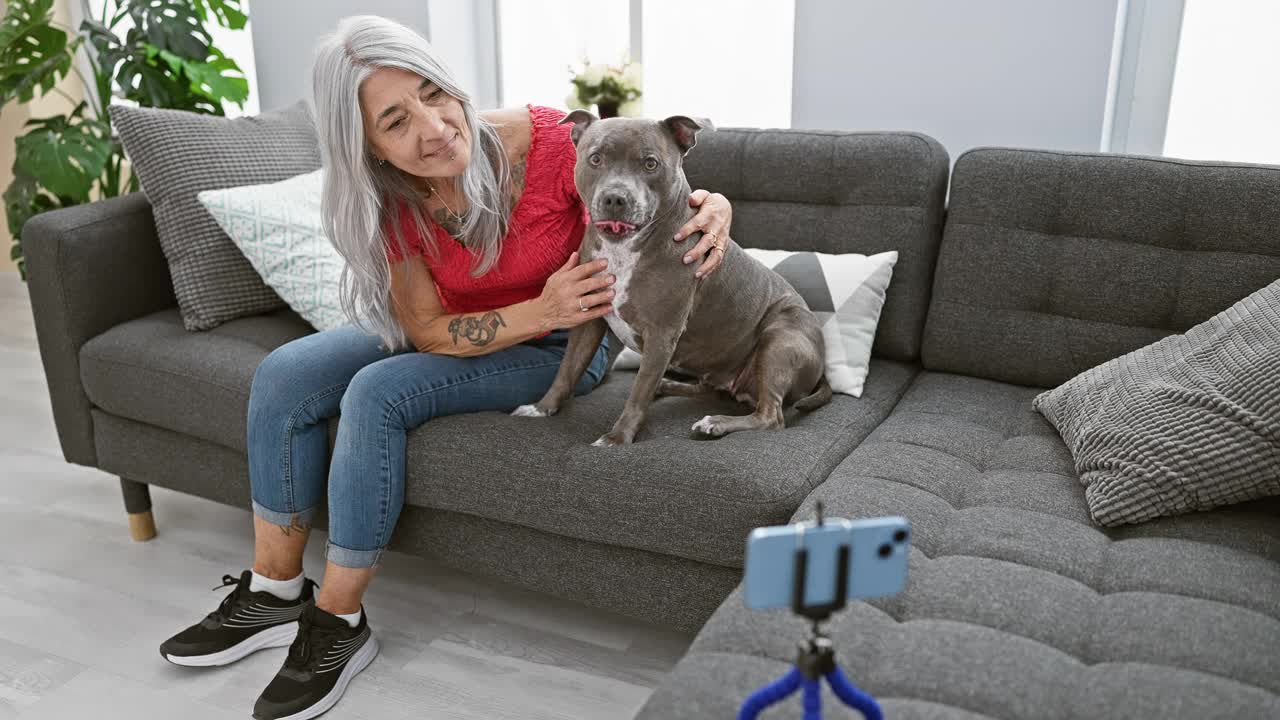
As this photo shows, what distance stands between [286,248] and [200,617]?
0.85m

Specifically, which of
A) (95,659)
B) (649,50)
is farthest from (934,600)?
(649,50)

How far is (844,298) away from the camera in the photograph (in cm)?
217

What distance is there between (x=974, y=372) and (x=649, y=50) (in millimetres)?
1918

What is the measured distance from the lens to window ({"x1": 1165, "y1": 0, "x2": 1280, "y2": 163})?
8.62 feet

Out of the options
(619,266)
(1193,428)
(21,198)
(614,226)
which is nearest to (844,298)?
(619,266)

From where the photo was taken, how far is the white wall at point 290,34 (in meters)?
3.74

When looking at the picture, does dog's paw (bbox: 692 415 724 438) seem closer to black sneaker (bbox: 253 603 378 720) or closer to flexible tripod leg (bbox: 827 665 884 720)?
black sneaker (bbox: 253 603 378 720)

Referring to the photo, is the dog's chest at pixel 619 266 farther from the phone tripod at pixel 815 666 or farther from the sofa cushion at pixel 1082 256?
the phone tripod at pixel 815 666

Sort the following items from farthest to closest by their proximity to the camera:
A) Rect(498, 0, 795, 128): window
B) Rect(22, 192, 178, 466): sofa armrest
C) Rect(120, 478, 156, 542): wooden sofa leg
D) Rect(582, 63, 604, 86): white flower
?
1. Rect(498, 0, 795, 128): window
2. Rect(582, 63, 604, 86): white flower
3. Rect(120, 478, 156, 542): wooden sofa leg
4. Rect(22, 192, 178, 466): sofa armrest

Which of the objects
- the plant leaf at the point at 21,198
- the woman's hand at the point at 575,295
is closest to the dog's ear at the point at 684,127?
the woman's hand at the point at 575,295

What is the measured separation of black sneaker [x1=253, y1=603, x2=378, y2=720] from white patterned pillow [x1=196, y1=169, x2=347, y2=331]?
30.5 inches

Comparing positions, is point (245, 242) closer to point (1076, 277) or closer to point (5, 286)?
point (1076, 277)

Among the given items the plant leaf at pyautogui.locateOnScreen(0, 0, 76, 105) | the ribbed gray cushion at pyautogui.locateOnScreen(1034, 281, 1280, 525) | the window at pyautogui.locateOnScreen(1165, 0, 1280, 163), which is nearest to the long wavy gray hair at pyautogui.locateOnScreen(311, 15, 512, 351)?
the ribbed gray cushion at pyautogui.locateOnScreen(1034, 281, 1280, 525)

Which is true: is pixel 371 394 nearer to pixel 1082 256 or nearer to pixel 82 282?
pixel 82 282
